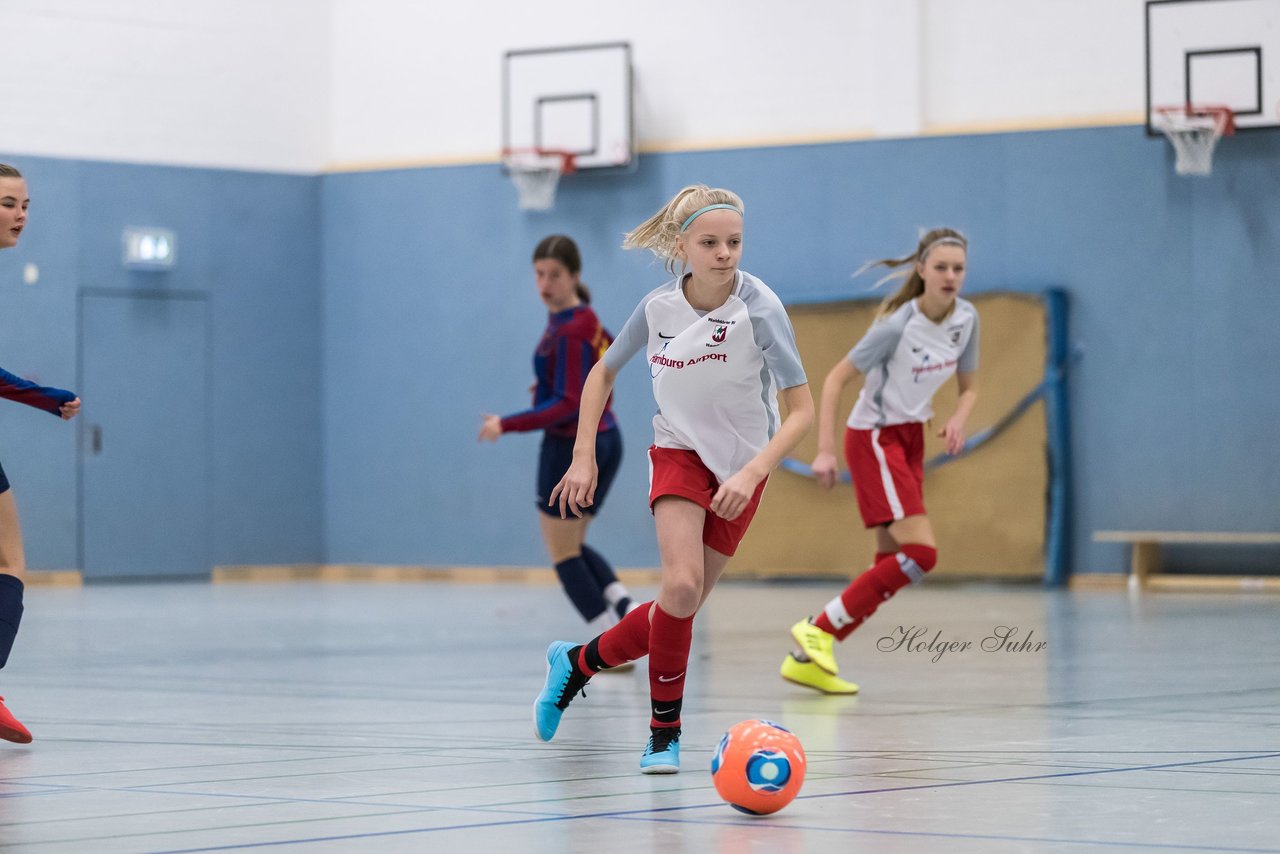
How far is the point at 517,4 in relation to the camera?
17.8m

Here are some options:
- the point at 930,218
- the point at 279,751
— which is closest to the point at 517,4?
the point at 930,218

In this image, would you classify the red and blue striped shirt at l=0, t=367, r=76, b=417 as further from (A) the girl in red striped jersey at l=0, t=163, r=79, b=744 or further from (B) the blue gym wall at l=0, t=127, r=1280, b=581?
(B) the blue gym wall at l=0, t=127, r=1280, b=581

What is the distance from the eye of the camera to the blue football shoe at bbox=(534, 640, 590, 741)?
5664 mm

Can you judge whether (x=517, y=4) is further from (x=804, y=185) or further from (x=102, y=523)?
(x=102, y=523)

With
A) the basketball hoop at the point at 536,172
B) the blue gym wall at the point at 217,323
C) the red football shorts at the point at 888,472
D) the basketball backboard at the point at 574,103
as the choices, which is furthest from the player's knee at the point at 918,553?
the blue gym wall at the point at 217,323

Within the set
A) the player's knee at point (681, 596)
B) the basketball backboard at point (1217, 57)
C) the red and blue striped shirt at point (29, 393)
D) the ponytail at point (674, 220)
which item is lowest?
the player's knee at point (681, 596)

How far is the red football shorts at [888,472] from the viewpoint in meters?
7.68

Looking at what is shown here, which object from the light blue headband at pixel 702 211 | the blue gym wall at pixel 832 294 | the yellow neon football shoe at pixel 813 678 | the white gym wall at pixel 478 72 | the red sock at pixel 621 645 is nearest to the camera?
the light blue headband at pixel 702 211

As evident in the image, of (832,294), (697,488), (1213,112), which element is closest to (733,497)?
(697,488)

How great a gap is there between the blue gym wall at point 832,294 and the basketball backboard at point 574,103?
14.7 inches

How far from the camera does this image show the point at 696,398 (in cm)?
529

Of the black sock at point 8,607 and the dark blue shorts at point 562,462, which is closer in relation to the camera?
the black sock at point 8,607

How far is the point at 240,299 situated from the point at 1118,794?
48.0 feet

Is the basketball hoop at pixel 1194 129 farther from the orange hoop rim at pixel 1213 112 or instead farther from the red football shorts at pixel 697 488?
the red football shorts at pixel 697 488
